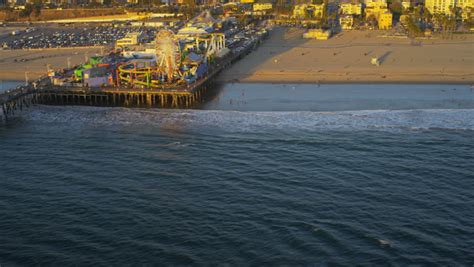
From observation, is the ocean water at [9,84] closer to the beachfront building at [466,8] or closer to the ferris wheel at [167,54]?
the ferris wheel at [167,54]

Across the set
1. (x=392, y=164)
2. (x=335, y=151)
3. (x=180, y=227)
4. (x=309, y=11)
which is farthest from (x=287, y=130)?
(x=309, y=11)

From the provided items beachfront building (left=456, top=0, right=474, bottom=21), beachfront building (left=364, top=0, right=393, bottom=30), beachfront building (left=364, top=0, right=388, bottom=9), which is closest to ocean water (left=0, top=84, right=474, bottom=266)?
beachfront building (left=364, top=0, right=393, bottom=30)

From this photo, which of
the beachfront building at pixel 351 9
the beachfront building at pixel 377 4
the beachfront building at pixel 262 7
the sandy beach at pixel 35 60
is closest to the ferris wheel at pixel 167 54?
the sandy beach at pixel 35 60

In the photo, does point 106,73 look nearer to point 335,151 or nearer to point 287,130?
point 287,130

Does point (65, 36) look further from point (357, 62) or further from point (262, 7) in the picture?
point (262, 7)

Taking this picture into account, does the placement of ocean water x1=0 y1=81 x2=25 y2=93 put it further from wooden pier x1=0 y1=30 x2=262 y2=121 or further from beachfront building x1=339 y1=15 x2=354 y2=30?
beachfront building x1=339 y1=15 x2=354 y2=30

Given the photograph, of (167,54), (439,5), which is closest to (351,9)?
(439,5)

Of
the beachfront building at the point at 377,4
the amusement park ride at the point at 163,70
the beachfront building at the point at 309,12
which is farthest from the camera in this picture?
the beachfront building at the point at 377,4
